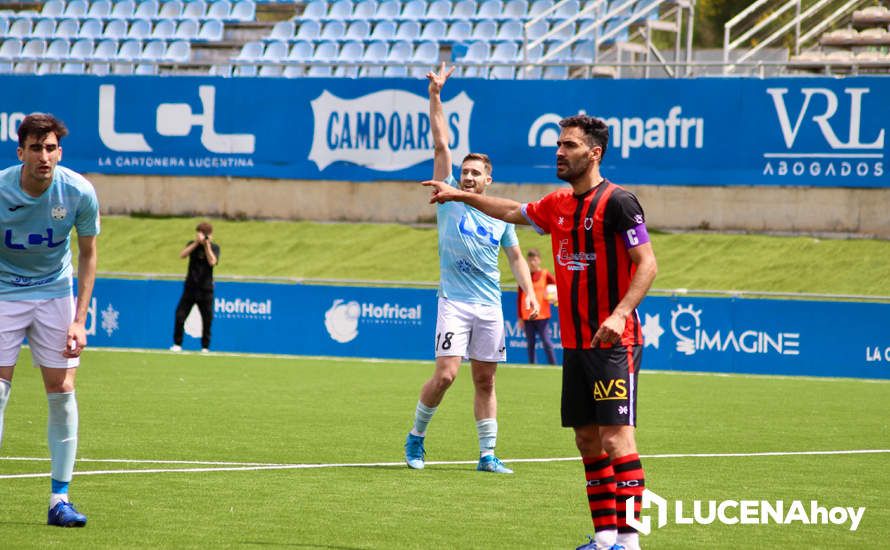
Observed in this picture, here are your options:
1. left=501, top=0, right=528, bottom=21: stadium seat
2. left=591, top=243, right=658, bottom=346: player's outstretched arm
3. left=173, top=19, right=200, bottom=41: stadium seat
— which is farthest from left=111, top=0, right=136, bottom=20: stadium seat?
left=591, top=243, right=658, bottom=346: player's outstretched arm

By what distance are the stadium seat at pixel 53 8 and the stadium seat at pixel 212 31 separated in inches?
188

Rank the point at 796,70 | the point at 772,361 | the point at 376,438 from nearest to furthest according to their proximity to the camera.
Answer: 1. the point at 376,438
2. the point at 772,361
3. the point at 796,70

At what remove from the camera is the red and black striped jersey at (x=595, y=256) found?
6805mm

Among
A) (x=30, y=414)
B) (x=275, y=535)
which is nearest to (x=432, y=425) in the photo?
(x=30, y=414)

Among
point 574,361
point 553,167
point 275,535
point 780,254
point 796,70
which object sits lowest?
point 275,535

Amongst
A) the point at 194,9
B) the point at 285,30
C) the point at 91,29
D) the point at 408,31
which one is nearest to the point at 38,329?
the point at 408,31

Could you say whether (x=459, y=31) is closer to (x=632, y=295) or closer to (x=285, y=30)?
(x=285, y=30)

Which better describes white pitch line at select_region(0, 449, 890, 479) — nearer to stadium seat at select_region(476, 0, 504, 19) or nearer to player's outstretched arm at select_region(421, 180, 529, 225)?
player's outstretched arm at select_region(421, 180, 529, 225)

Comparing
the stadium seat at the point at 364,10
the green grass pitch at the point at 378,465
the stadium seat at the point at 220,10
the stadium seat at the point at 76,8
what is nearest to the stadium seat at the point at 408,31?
the stadium seat at the point at 364,10

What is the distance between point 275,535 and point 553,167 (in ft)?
70.5

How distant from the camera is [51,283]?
7.63 m

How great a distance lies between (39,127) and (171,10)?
2983 cm

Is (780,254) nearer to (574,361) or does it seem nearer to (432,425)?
(432,425)

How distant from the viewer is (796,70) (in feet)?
92.2
